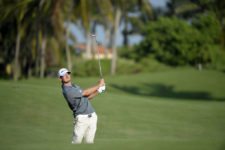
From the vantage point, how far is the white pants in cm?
1224

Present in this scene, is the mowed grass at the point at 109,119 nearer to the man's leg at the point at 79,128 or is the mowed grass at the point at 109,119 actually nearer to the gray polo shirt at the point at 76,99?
the man's leg at the point at 79,128

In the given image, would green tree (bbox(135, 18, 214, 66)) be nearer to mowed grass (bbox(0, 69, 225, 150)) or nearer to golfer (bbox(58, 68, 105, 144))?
mowed grass (bbox(0, 69, 225, 150))

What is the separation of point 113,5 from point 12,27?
29.6ft

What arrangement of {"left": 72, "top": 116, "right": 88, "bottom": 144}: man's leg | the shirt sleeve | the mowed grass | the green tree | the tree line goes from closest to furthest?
the shirt sleeve, {"left": 72, "top": 116, "right": 88, "bottom": 144}: man's leg, the mowed grass, the tree line, the green tree

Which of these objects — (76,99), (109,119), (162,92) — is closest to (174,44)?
(162,92)

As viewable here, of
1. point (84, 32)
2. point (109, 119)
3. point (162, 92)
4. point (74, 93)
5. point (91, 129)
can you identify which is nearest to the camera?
point (74, 93)

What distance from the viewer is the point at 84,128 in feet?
40.3

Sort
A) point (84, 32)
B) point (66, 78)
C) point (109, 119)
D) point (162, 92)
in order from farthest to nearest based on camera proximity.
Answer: point (84, 32)
point (162, 92)
point (109, 119)
point (66, 78)

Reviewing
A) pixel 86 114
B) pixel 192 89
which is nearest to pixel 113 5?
pixel 192 89

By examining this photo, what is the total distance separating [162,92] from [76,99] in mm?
22897

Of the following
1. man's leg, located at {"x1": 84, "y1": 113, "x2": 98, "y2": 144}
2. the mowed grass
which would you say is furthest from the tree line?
man's leg, located at {"x1": 84, "y1": 113, "x2": 98, "y2": 144}

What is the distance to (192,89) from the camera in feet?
116

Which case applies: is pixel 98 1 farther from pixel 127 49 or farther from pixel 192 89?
pixel 127 49

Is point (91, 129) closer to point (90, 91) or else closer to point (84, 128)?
point (84, 128)
